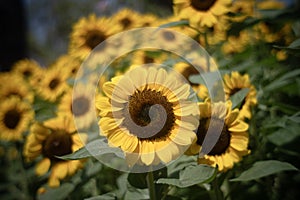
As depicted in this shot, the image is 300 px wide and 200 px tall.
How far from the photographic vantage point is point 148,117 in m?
1.00

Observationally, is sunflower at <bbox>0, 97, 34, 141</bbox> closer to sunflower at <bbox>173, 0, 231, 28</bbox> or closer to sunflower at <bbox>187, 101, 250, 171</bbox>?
sunflower at <bbox>173, 0, 231, 28</bbox>

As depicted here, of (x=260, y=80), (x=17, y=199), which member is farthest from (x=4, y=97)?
(x=260, y=80)

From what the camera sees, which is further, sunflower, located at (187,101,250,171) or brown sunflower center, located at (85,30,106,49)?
brown sunflower center, located at (85,30,106,49)

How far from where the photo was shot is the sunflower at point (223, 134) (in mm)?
1104

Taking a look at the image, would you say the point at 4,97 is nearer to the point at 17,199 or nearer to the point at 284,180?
the point at 17,199

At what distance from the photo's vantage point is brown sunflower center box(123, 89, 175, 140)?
1001 millimetres

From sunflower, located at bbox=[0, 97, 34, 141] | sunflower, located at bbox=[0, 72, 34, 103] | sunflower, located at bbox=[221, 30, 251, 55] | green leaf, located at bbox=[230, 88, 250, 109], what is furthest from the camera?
sunflower, located at bbox=[0, 72, 34, 103]

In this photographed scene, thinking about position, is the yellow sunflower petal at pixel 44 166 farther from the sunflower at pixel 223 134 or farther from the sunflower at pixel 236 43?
the sunflower at pixel 236 43

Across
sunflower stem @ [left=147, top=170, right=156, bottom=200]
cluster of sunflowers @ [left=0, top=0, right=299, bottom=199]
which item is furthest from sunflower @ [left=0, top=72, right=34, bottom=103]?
sunflower stem @ [left=147, top=170, right=156, bottom=200]

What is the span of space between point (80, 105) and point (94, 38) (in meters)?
0.54

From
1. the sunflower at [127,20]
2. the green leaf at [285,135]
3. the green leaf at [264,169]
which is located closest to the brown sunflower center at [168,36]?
the sunflower at [127,20]

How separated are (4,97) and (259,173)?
5.84 ft

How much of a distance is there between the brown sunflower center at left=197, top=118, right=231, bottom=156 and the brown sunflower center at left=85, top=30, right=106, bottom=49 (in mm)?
1214

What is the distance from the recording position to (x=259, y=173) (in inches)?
43.4
